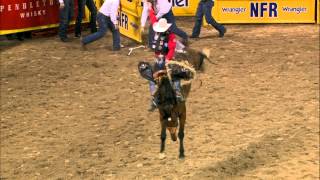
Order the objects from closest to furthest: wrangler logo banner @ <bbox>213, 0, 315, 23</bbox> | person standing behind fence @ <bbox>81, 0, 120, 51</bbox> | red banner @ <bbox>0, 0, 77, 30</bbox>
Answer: person standing behind fence @ <bbox>81, 0, 120, 51</bbox>, red banner @ <bbox>0, 0, 77, 30</bbox>, wrangler logo banner @ <bbox>213, 0, 315, 23</bbox>

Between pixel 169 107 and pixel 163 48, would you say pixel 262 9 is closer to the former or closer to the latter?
pixel 163 48

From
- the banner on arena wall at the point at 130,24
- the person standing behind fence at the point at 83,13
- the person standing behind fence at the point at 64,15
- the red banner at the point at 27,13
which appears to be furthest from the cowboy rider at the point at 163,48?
the person standing behind fence at the point at 83,13

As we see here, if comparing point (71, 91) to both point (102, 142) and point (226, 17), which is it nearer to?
point (102, 142)

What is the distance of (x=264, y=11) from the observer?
2391 centimetres

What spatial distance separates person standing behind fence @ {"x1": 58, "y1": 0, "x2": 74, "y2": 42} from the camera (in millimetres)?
20359

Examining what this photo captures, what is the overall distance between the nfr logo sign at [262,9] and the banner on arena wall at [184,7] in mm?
2765

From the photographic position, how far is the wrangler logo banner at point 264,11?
23.6 meters

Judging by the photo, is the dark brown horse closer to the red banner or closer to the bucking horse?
the bucking horse

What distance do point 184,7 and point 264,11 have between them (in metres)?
3.77

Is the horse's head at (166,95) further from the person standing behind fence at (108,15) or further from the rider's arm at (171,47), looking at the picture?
the person standing behind fence at (108,15)

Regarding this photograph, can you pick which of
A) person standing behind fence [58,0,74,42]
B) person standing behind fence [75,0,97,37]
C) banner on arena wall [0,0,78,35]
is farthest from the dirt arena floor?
person standing behind fence [75,0,97,37]

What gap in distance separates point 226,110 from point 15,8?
379 inches

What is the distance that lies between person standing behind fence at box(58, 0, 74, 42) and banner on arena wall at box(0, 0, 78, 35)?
90cm

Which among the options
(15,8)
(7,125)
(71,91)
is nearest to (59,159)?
(7,125)
